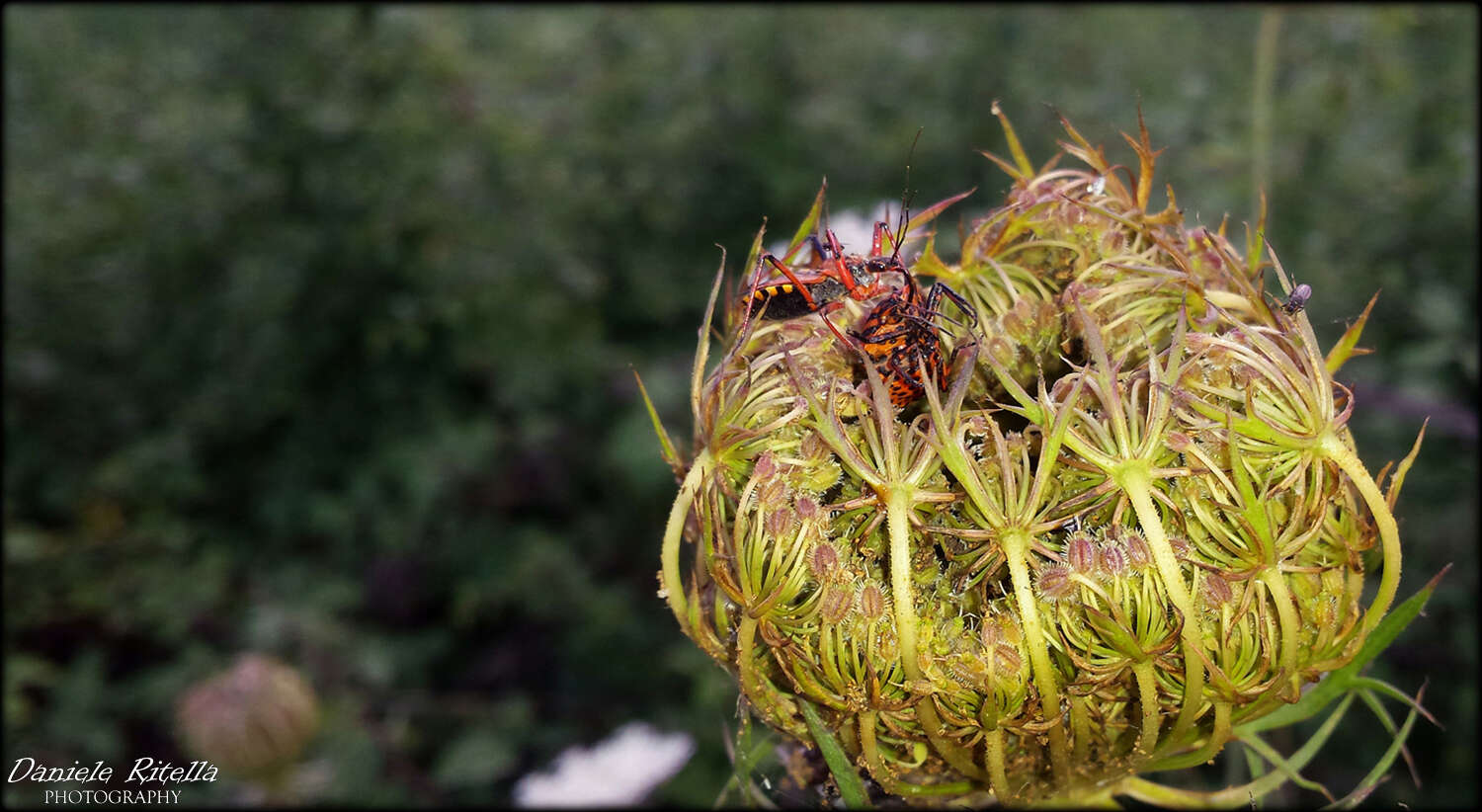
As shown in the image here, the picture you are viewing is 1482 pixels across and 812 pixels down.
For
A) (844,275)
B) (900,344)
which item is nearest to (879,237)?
(844,275)

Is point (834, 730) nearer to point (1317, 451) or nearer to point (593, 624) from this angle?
point (1317, 451)

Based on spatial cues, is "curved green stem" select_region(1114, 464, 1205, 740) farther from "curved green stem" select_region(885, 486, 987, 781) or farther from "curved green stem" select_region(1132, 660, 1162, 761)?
"curved green stem" select_region(885, 486, 987, 781)

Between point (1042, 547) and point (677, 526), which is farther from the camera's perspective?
point (677, 526)

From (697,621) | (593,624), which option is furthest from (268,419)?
(697,621)

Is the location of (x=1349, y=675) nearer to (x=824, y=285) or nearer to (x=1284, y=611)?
(x=1284, y=611)

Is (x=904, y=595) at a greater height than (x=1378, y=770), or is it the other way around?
(x=904, y=595)

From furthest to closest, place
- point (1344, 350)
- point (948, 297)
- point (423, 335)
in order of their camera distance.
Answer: point (423, 335) → point (948, 297) → point (1344, 350)

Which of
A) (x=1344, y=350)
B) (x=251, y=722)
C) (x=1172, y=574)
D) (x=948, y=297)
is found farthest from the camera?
(x=251, y=722)

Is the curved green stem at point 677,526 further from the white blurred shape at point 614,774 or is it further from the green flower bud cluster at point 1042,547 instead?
the white blurred shape at point 614,774
